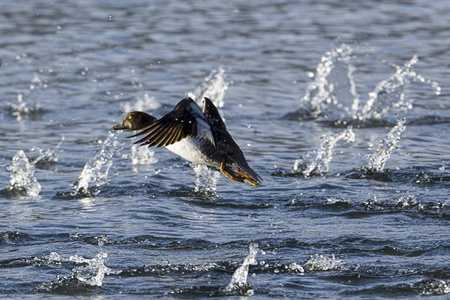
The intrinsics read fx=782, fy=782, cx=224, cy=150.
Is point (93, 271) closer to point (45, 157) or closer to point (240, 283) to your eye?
point (240, 283)

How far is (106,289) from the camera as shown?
17.6ft

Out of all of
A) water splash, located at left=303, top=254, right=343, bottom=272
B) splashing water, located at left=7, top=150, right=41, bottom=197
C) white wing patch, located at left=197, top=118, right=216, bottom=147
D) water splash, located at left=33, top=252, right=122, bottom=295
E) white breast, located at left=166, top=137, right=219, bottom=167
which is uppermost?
white wing patch, located at left=197, top=118, right=216, bottom=147

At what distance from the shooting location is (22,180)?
7.79 metres

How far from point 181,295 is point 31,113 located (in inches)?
249

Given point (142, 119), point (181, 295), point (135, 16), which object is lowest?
point (181, 295)

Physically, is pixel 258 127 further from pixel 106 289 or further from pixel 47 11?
pixel 47 11

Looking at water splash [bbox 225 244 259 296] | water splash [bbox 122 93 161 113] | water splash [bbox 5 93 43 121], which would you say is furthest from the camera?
water splash [bbox 122 93 161 113]

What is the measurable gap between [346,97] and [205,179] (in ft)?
12.6

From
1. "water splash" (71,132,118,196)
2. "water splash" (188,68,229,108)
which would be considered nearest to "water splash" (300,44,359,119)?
"water splash" (188,68,229,108)

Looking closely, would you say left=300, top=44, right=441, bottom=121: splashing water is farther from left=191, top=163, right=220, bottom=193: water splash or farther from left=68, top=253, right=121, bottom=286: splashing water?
left=68, top=253, right=121, bottom=286: splashing water

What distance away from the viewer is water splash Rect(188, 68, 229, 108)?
36.8 feet

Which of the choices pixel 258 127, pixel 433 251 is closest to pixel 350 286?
pixel 433 251

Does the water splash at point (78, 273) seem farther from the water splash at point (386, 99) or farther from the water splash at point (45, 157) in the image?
the water splash at point (386, 99)

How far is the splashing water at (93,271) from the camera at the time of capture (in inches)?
214
